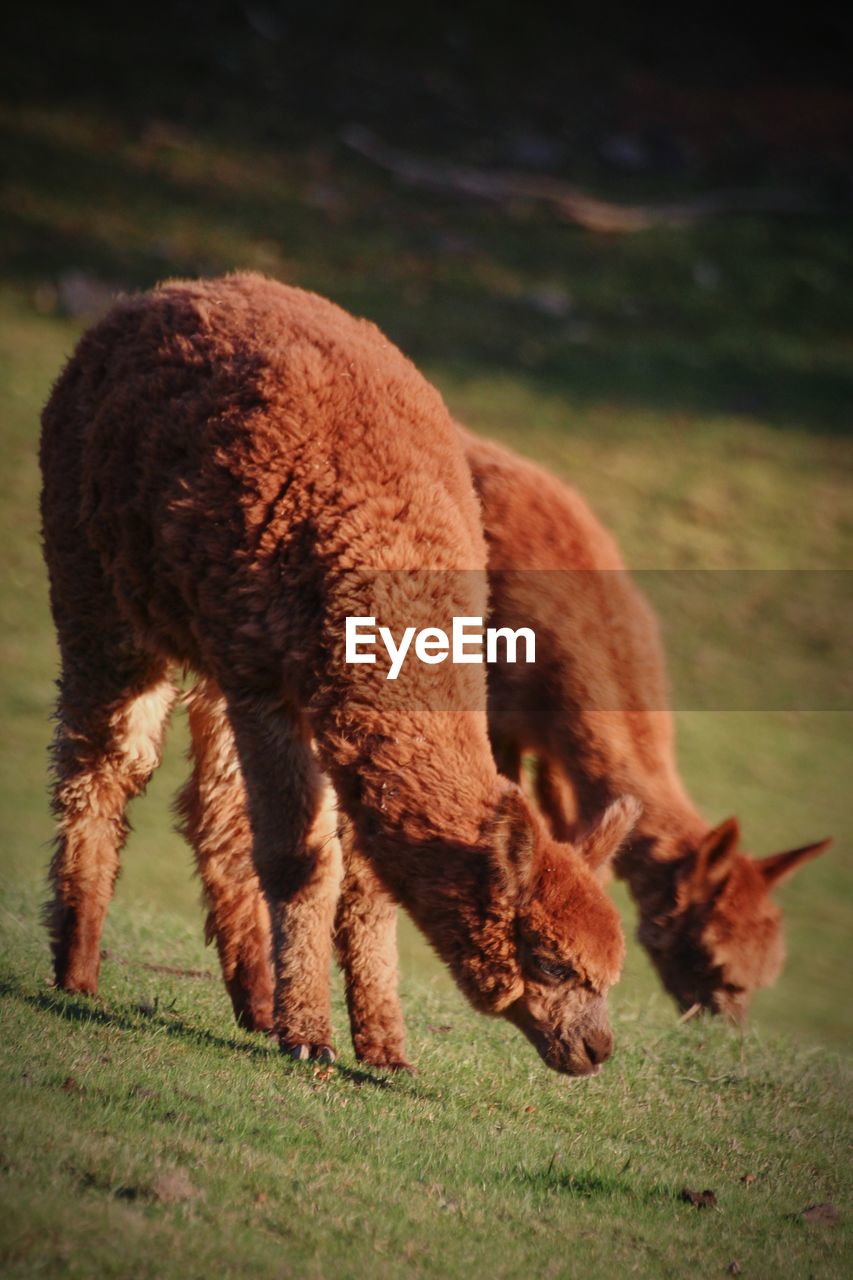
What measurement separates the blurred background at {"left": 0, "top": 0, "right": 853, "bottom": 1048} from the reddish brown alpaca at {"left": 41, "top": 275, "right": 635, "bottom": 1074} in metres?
10.7

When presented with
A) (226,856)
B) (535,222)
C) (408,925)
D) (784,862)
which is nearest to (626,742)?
(784,862)

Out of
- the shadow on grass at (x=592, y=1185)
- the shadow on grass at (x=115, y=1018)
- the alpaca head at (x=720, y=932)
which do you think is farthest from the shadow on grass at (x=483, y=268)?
the shadow on grass at (x=592, y=1185)

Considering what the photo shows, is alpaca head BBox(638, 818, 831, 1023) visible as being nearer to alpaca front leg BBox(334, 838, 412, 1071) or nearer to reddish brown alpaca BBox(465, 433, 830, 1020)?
reddish brown alpaca BBox(465, 433, 830, 1020)

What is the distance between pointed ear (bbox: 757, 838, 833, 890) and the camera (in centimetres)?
756

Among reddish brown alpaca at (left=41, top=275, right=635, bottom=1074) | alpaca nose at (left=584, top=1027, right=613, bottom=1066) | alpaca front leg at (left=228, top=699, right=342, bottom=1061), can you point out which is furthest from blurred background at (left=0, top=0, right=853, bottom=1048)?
alpaca nose at (left=584, top=1027, right=613, bottom=1066)

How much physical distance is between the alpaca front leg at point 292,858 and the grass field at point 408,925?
0.64 feet

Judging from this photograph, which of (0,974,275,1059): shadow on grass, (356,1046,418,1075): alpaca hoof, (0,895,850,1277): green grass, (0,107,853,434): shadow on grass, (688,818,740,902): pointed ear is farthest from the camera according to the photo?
(0,107,853,434): shadow on grass

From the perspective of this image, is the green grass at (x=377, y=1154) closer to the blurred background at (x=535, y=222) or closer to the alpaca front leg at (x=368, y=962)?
the alpaca front leg at (x=368, y=962)

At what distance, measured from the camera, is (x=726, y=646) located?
17.5 meters

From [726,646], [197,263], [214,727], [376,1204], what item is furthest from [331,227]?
[376,1204]

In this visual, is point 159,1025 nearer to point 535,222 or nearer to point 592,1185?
point 592,1185

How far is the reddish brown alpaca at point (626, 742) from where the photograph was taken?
755 centimetres

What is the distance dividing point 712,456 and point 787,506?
3.94ft

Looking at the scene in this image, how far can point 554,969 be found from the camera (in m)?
4.59
